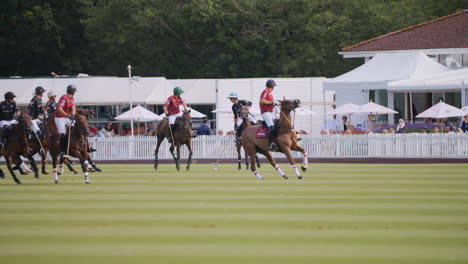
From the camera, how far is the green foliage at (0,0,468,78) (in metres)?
55.1

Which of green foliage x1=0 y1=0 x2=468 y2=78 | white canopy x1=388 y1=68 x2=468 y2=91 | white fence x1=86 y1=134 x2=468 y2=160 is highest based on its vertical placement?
green foliage x1=0 y1=0 x2=468 y2=78

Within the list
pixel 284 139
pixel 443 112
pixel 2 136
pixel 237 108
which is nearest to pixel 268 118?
pixel 284 139

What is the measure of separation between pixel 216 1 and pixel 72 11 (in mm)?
18917

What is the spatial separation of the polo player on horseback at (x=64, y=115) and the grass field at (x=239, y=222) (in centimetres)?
140

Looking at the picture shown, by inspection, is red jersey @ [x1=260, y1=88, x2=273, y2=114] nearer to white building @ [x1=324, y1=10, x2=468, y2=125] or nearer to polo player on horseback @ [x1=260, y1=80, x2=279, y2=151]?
polo player on horseback @ [x1=260, y1=80, x2=279, y2=151]

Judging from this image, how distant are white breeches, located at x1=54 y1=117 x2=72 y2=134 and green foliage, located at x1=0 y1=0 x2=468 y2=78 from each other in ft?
115

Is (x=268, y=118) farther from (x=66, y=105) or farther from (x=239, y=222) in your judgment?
(x=239, y=222)

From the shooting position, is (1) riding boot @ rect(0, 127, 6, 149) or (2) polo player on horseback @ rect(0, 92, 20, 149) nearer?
(1) riding boot @ rect(0, 127, 6, 149)

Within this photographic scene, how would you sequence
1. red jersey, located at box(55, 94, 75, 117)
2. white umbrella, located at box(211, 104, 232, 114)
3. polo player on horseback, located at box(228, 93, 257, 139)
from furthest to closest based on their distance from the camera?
white umbrella, located at box(211, 104, 232, 114) < polo player on horseback, located at box(228, 93, 257, 139) < red jersey, located at box(55, 94, 75, 117)

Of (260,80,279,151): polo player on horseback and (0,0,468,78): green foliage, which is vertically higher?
(0,0,468,78): green foliage

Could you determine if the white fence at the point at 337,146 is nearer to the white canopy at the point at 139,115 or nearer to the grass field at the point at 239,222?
the white canopy at the point at 139,115

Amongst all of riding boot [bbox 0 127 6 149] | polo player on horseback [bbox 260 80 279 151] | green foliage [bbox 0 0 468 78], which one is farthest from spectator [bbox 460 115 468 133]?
green foliage [bbox 0 0 468 78]

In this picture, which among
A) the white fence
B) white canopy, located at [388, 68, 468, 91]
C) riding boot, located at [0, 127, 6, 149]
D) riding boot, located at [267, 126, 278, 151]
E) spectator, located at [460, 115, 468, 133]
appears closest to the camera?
riding boot, located at [267, 126, 278, 151]

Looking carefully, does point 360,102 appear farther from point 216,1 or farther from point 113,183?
point 113,183
